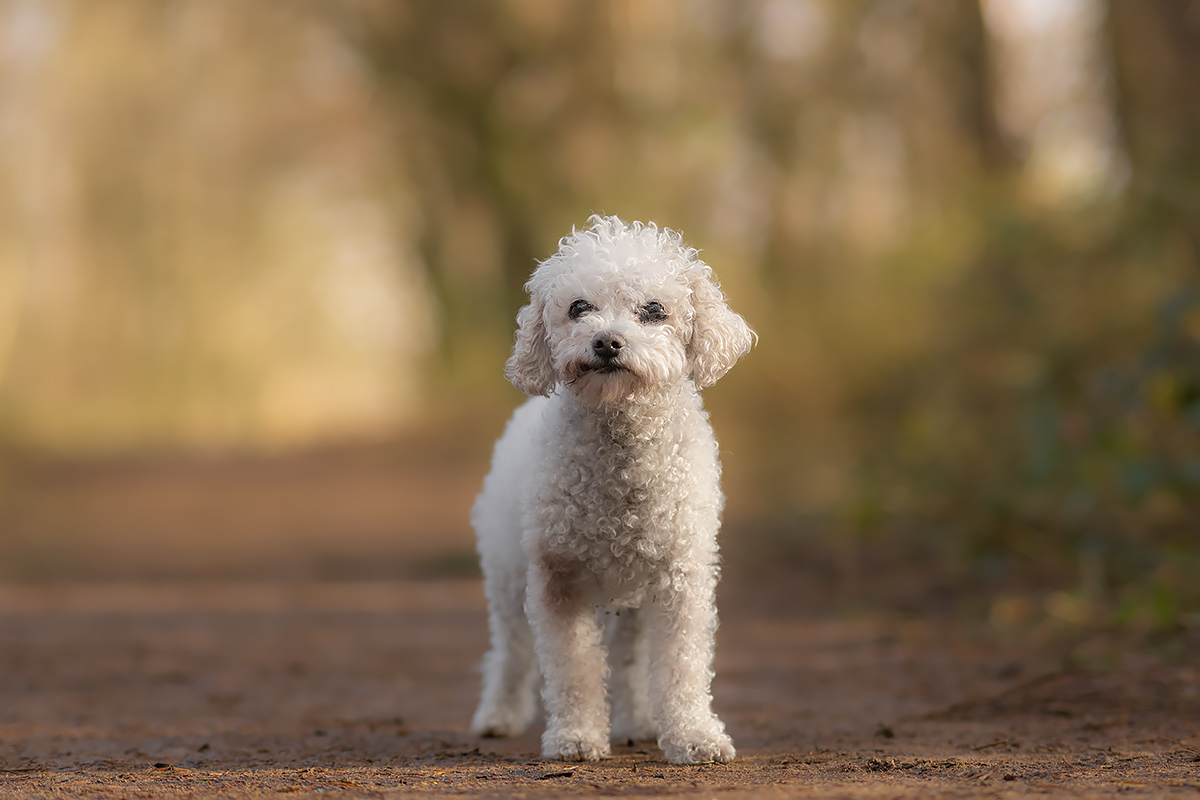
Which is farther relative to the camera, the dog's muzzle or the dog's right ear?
the dog's right ear

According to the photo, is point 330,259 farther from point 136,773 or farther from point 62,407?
point 136,773

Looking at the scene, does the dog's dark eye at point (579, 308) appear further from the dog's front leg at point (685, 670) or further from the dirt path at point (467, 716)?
the dirt path at point (467, 716)

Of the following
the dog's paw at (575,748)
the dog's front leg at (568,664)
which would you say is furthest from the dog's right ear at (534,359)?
the dog's paw at (575,748)

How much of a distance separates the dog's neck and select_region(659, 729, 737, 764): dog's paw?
3.42 feet

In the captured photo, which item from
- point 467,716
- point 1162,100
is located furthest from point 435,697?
point 1162,100

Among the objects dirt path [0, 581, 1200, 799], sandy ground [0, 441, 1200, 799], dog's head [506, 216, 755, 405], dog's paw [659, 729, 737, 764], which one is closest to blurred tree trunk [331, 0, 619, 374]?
sandy ground [0, 441, 1200, 799]

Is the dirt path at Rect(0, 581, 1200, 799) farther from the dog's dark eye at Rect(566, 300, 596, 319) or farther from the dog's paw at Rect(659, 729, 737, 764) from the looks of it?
the dog's dark eye at Rect(566, 300, 596, 319)

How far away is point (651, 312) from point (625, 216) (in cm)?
1095

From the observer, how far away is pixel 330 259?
30.7 meters

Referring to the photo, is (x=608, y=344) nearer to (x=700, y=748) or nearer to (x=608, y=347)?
(x=608, y=347)

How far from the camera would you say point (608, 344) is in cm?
428

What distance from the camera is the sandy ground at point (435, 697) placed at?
4047 millimetres

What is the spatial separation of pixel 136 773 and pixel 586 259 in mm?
2329

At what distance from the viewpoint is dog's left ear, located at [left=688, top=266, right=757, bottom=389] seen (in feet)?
15.2
